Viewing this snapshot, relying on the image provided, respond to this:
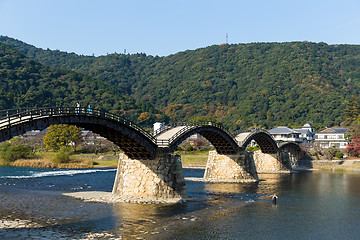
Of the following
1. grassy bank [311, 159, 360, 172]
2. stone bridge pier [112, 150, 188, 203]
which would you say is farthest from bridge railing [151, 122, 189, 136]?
grassy bank [311, 159, 360, 172]

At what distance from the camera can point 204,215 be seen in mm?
36656

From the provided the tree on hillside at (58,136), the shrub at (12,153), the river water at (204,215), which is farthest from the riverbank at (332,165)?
the shrub at (12,153)

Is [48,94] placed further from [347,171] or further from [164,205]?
[164,205]

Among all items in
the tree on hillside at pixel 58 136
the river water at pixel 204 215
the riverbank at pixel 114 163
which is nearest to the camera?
the river water at pixel 204 215

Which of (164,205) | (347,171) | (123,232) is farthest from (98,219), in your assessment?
(347,171)

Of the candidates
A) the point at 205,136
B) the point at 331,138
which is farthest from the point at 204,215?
the point at 331,138

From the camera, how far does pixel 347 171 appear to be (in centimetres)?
9406

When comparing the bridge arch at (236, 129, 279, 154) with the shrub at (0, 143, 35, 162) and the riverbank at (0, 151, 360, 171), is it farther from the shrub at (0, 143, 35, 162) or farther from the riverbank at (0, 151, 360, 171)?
the shrub at (0, 143, 35, 162)

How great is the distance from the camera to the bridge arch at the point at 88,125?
99.7ft

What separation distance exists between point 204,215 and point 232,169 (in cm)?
3370

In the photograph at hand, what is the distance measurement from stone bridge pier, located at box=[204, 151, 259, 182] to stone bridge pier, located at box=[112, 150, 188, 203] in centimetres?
2501

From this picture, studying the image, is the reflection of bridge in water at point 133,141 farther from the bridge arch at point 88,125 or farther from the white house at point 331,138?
the white house at point 331,138

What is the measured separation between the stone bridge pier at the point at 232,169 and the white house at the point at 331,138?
2873 inches

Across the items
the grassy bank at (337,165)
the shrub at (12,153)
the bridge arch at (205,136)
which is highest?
the bridge arch at (205,136)
